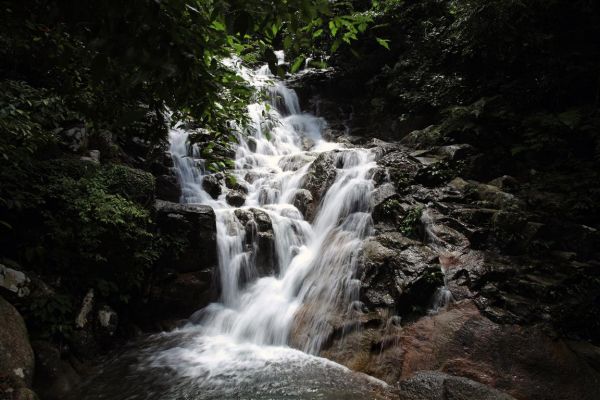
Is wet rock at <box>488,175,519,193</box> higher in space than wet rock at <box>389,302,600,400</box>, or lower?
higher

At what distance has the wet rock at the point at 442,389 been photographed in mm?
3916

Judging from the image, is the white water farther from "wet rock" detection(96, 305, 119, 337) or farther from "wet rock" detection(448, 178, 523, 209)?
"wet rock" detection(448, 178, 523, 209)

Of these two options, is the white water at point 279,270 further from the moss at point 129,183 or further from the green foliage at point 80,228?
the green foliage at point 80,228

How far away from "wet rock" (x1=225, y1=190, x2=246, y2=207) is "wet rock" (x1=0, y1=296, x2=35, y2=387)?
19.5 feet

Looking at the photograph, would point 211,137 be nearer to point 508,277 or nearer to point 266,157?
point 508,277

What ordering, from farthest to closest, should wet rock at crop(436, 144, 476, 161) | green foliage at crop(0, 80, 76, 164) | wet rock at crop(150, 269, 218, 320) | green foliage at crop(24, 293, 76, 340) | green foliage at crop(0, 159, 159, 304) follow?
wet rock at crop(436, 144, 476, 161)
wet rock at crop(150, 269, 218, 320)
green foliage at crop(0, 159, 159, 304)
green foliage at crop(24, 293, 76, 340)
green foliage at crop(0, 80, 76, 164)

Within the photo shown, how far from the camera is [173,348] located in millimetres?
5750

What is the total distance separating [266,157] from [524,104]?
28.2 ft

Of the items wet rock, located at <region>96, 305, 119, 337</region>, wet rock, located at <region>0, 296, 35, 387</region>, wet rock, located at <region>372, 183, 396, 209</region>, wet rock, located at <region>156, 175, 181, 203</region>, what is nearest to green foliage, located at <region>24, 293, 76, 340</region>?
wet rock, located at <region>0, 296, 35, 387</region>

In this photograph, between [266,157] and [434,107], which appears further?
[266,157]

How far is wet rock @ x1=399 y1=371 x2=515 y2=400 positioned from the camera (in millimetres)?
3916

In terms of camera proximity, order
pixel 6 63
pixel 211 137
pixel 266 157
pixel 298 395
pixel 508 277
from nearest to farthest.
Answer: pixel 211 137 < pixel 298 395 < pixel 6 63 < pixel 508 277 < pixel 266 157

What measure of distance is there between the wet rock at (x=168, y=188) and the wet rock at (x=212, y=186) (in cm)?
82

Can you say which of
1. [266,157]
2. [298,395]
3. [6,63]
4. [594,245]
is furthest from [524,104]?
[6,63]
